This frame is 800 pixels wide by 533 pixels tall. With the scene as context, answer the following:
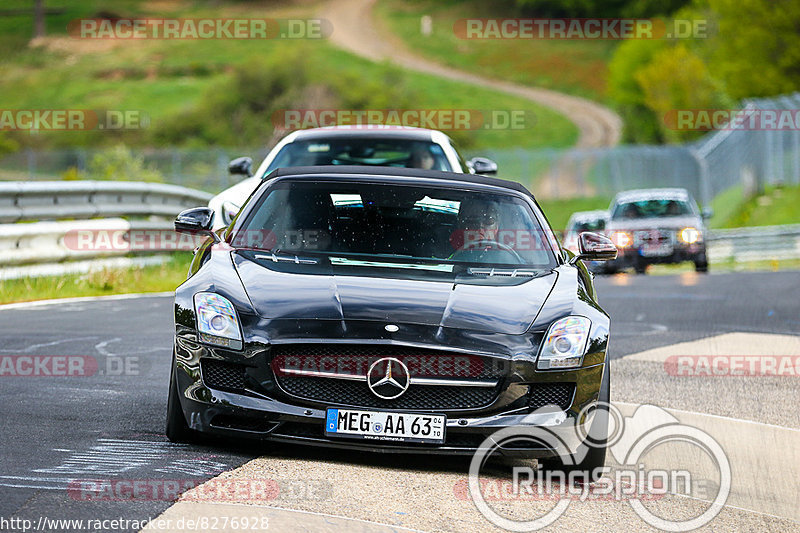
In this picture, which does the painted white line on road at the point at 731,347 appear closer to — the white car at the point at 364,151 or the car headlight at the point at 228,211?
the white car at the point at 364,151

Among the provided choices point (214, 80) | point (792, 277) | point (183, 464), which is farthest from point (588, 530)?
point (214, 80)

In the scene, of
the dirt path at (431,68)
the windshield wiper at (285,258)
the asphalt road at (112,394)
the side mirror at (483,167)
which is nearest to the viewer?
the asphalt road at (112,394)

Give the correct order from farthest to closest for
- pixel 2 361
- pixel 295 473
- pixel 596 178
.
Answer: pixel 596 178 → pixel 2 361 → pixel 295 473

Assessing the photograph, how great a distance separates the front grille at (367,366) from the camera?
6340mm

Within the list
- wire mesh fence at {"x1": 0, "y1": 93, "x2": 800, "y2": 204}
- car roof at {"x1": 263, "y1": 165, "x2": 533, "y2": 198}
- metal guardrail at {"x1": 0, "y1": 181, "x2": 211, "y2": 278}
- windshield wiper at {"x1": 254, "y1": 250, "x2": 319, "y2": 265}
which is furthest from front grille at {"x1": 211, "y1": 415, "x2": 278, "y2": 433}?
wire mesh fence at {"x1": 0, "y1": 93, "x2": 800, "y2": 204}

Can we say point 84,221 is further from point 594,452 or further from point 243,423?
point 594,452

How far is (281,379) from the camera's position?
640 centimetres

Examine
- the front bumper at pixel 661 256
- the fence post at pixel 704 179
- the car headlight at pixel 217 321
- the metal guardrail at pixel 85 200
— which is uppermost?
the fence post at pixel 704 179

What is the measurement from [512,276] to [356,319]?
1.20 metres

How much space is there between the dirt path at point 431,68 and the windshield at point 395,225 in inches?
2914

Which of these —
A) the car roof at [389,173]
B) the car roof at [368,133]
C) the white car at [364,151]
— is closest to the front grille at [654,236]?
the white car at [364,151]

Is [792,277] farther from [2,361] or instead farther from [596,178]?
[596,178]

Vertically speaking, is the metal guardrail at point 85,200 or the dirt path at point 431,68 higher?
the dirt path at point 431,68

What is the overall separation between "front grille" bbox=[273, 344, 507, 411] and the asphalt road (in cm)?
48
